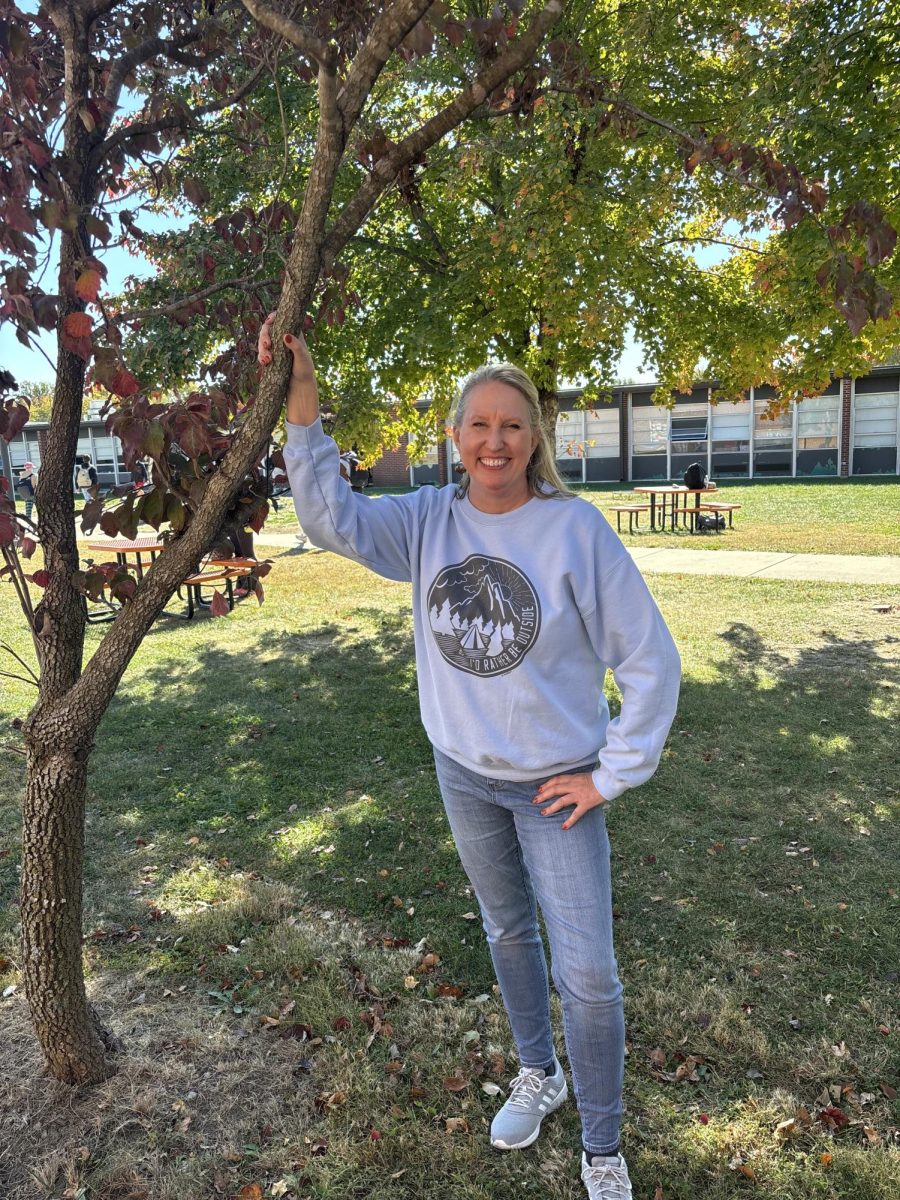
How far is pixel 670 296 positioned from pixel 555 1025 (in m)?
6.36

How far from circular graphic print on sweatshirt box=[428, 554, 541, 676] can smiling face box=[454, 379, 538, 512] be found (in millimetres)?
178

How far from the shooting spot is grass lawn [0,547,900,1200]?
2.32m

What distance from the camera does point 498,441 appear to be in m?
2.04

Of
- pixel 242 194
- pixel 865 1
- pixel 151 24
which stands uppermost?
pixel 865 1

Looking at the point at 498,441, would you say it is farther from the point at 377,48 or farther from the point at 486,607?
the point at 377,48

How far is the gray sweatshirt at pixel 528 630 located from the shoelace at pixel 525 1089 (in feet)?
3.36

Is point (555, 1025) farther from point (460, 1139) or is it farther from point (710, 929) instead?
point (710, 929)

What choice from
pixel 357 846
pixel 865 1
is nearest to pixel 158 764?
pixel 357 846

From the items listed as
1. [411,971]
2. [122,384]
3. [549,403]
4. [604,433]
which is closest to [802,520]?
[549,403]

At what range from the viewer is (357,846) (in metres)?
4.18

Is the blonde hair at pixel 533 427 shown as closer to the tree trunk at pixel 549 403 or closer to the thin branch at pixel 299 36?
the thin branch at pixel 299 36

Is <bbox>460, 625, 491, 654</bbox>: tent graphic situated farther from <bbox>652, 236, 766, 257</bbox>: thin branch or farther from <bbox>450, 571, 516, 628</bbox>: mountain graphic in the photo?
<bbox>652, 236, 766, 257</bbox>: thin branch

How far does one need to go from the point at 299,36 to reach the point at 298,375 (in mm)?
666

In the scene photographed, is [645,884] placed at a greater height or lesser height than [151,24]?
lesser
